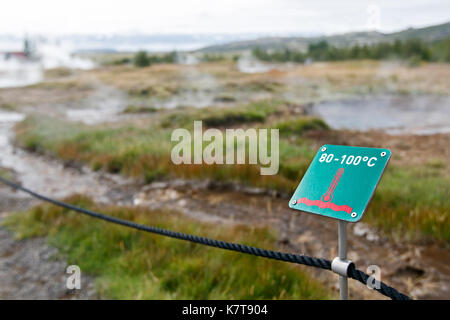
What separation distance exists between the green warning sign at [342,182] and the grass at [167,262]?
1.81 m

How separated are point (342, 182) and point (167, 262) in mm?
3038

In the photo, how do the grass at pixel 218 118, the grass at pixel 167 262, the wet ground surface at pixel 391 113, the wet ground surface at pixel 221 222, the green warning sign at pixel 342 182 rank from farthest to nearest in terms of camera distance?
1. the wet ground surface at pixel 391 113
2. the grass at pixel 218 118
3. the wet ground surface at pixel 221 222
4. the grass at pixel 167 262
5. the green warning sign at pixel 342 182

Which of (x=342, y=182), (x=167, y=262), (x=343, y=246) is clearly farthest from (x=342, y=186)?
(x=167, y=262)

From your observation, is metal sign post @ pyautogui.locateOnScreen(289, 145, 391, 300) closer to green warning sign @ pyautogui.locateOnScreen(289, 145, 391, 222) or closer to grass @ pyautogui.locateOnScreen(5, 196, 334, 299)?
green warning sign @ pyautogui.locateOnScreen(289, 145, 391, 222)

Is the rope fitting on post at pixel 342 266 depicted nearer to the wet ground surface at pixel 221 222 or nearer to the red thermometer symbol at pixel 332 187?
the red thermometer symbol at pixel 332 187

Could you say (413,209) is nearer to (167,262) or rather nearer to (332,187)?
(167,262)

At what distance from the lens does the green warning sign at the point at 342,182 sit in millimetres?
1532

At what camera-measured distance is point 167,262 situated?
13.9 feet

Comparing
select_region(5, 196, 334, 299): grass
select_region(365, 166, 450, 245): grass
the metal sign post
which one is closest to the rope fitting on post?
the metal sign post

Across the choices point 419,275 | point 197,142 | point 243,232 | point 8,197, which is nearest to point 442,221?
point 419,275

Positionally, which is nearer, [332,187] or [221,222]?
[332,187]

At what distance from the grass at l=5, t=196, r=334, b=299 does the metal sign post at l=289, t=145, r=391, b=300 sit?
1.78m

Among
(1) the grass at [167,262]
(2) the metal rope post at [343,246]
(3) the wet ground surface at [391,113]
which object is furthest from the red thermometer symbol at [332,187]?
(3) the wet ground surface at [391,113]

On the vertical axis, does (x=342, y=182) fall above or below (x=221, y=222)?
above
